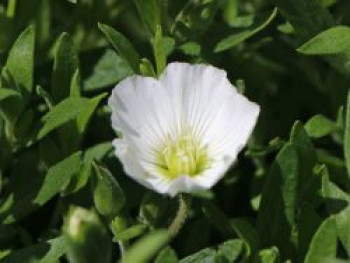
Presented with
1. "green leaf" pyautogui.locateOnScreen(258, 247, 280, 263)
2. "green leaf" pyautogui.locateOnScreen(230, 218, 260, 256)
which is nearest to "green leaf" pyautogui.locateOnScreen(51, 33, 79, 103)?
"green leaf" pyautogui.locateOnScreen(230, 218, 260, 256)

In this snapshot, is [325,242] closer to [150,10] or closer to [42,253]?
[42,253]

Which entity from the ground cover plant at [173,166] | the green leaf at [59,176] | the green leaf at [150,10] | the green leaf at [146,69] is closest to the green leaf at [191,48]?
the ground cover plant at [173,166]

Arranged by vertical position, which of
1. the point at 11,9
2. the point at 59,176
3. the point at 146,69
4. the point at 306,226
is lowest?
the point at 306,226

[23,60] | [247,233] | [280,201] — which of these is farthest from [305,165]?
[23,60]

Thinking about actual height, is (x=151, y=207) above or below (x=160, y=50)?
below

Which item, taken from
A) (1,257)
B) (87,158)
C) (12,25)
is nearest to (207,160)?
(87,158)

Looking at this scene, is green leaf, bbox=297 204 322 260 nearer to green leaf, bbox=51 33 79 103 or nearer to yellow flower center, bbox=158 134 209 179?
yellow flower center, bbox=158 134 209 179
